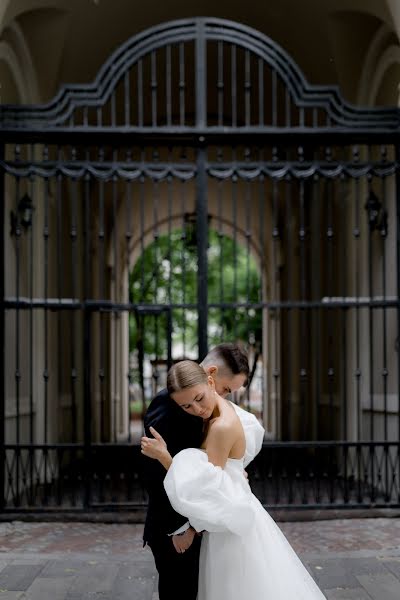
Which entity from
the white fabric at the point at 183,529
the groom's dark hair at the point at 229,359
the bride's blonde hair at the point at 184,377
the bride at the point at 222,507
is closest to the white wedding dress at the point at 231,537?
the bride at the point at 222,507

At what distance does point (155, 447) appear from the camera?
3.54m

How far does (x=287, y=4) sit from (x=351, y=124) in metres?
3.16

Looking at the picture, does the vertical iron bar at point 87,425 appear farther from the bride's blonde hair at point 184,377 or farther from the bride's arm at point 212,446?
the bride's blonde hair at point 184,377

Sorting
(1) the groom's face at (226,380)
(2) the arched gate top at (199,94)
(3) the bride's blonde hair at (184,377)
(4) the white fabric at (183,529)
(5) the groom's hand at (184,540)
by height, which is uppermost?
(2) the arched gate top at (199,94)

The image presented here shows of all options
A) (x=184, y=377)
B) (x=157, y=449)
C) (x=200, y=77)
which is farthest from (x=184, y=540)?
(x=200, y=77)

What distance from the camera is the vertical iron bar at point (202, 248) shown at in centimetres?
732

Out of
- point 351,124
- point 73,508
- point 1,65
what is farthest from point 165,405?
point 1,65

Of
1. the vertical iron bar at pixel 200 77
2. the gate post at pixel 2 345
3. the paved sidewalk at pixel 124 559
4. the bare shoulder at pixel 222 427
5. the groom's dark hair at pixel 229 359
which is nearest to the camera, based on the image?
the bare shoulder at pixel 222 427

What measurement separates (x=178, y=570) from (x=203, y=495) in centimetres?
55

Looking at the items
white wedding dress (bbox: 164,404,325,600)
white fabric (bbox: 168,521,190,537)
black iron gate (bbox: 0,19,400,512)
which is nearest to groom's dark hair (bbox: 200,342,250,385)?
white wedding dress (bbox: 164,404,325,600)

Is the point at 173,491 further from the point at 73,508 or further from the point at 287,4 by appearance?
the point at 287,4

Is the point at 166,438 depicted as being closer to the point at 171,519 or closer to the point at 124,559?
the point at 171,519

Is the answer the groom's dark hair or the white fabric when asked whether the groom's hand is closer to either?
the white fabric

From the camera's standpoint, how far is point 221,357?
3879 mm
